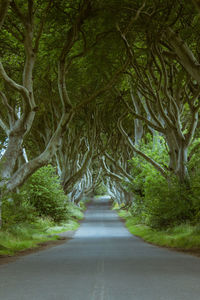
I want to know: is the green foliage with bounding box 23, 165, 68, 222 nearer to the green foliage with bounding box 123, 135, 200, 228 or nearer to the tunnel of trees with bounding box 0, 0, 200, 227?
the tunnel of trees with bounding box 0, 0, 200, 227

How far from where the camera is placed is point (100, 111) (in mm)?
28016

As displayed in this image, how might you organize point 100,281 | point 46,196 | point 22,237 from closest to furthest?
point 100,281 < point 22,237 < point 46,196

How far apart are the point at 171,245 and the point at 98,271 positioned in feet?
25.7

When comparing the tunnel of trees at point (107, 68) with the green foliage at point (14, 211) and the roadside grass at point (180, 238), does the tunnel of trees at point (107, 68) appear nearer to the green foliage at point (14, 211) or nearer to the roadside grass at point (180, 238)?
the green foliage at point (14, 211)

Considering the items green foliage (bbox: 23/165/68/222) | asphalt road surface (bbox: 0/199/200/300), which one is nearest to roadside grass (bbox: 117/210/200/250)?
asphalt road surface (bbox: 0/199/200/300)

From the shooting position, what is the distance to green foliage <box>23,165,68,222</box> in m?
24.0

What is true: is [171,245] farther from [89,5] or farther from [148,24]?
[89,5]

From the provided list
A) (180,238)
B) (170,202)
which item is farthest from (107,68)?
(180,238)

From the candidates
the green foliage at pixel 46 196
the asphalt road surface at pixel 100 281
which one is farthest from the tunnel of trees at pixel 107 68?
the asphalt road surface at pixel 100 281

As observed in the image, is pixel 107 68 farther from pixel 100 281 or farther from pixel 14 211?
pixel 100 281

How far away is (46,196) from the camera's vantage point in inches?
950

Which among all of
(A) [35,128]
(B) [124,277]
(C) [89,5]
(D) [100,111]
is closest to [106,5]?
(C) [89,5]

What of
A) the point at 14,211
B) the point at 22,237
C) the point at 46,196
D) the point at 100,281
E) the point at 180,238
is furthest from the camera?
the point at 46,196

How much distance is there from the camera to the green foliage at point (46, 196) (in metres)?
24.0
